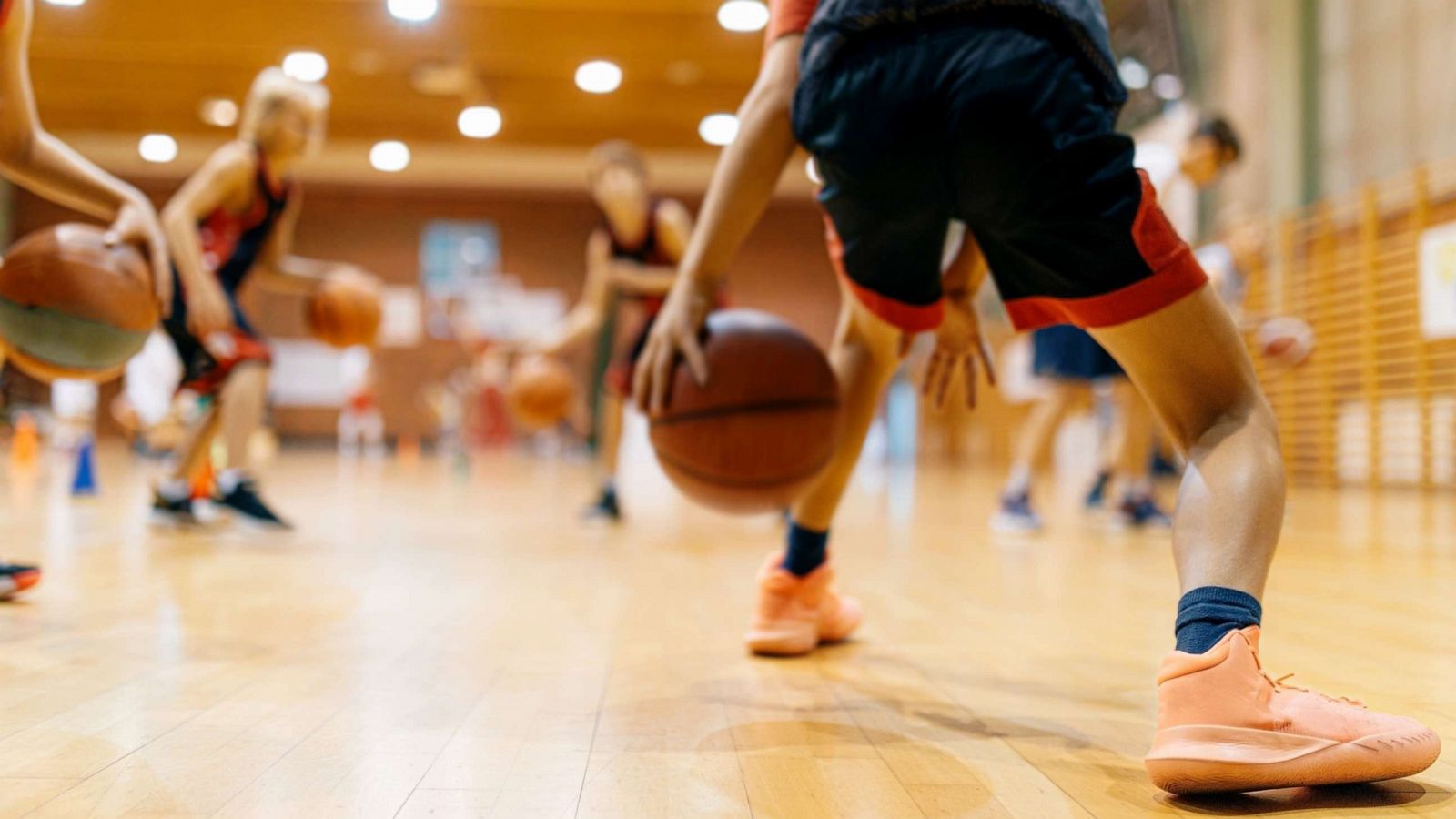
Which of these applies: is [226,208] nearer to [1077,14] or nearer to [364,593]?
[364,593]

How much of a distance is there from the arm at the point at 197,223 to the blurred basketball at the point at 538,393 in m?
1.70

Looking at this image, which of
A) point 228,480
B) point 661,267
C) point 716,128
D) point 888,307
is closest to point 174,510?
point 228,480

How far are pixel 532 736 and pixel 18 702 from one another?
75 cm

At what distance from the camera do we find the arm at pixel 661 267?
185 inches

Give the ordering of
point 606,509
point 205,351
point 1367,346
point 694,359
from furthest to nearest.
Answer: point 1367,346
point 606,509
point 205,351
point 694,359

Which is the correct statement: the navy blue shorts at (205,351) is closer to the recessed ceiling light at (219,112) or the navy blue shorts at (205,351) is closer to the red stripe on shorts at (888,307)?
the red stripe on shorts at (888,307)

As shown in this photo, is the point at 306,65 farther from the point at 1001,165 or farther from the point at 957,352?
the point at 1001,165

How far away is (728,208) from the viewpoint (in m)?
1.58

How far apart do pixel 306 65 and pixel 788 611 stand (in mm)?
9679

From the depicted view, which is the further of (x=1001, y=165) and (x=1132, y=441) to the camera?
(x=1132, y=441)

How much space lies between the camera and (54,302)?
2.11 meters

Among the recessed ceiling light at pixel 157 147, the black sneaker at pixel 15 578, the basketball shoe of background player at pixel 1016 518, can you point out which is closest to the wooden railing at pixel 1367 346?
the basketball shoe of background player at pixel 1016 518

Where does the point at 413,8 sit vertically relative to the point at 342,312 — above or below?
Answer: above

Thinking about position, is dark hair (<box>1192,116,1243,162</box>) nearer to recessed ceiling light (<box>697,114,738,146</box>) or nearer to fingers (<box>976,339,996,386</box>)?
fingers (<box>976,339,996,386</box>)
